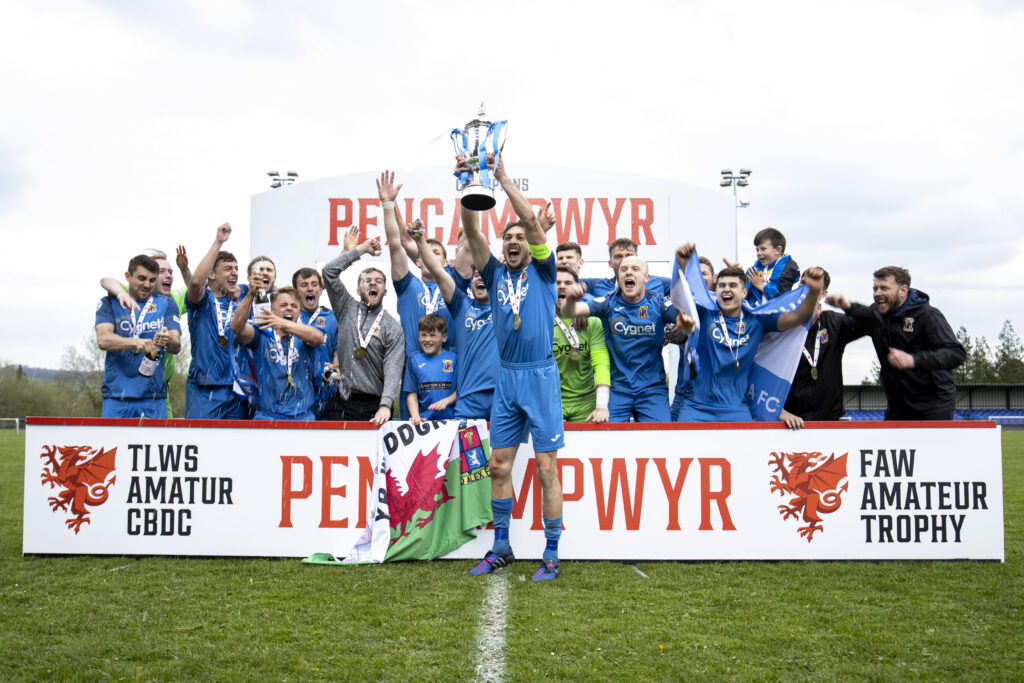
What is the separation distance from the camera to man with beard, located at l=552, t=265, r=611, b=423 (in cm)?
597

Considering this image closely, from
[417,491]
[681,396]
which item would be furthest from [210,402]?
[681,396]

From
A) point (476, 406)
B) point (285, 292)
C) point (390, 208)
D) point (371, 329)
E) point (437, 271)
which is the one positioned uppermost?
point (390, 208)

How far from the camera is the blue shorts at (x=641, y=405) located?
601 centimetres

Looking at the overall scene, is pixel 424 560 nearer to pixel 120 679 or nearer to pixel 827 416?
pixel 120 679

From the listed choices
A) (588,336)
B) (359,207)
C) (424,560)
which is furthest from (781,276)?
(359,207)

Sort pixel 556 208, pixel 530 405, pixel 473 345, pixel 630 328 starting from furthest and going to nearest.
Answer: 1. pixel 556 208
2. pixel 630 328
3. pixel 473 345
4. pixel 530 405

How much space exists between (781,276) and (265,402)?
14.3ft

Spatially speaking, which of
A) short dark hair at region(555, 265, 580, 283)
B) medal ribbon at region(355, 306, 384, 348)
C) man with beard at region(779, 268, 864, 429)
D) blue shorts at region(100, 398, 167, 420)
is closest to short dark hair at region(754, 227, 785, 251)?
man with beard at region(779, 268, 864, 429)

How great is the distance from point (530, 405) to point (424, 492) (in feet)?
3.62

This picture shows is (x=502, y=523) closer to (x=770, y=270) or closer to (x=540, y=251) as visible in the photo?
(x=540, y=251)

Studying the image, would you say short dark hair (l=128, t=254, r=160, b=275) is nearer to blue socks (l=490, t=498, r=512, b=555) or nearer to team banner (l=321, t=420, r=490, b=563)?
team banner (l=321, t=420, r=490, b=563)

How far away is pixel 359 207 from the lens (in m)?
14.7

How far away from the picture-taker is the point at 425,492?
5.43 metres

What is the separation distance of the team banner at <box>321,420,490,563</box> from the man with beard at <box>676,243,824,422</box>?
1.70 m
